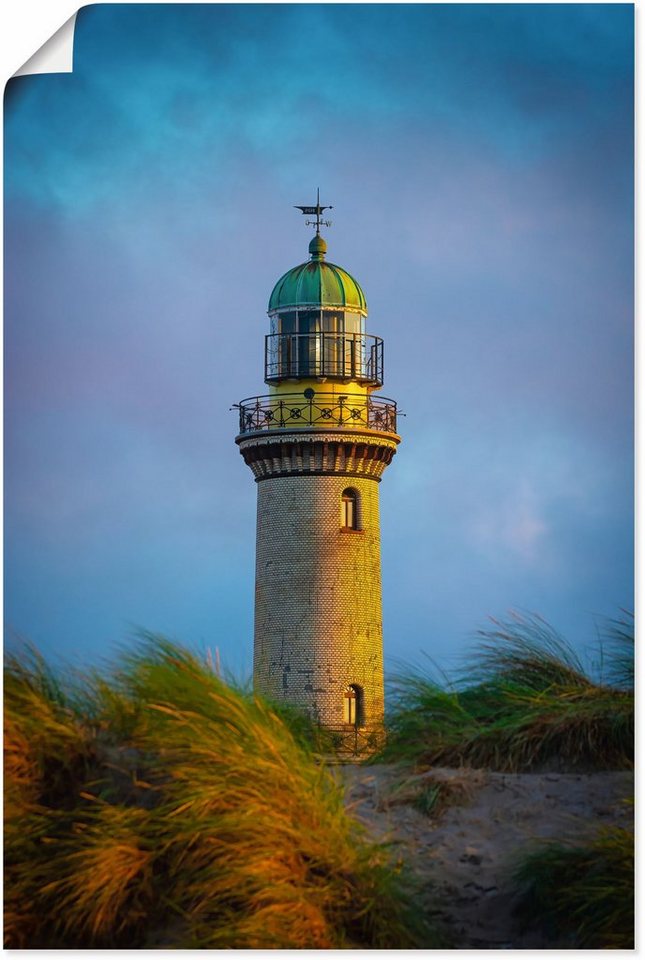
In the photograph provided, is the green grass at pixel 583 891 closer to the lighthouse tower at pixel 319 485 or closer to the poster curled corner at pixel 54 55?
the poster curled corner at pixel 54 55

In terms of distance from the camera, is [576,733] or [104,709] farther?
[576,733]

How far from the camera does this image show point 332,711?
33.9 metres

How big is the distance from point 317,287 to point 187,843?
24630 mm

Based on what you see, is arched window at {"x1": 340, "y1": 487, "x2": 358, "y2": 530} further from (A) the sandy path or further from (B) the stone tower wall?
(A) the sandy path

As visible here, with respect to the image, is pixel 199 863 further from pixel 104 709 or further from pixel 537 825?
pixel 537 825

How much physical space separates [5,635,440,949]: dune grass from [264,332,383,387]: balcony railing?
→ 76.7 feet

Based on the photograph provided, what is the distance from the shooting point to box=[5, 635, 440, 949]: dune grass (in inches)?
422

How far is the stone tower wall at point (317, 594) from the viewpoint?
34.2m

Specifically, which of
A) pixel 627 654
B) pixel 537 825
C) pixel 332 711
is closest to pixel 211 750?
pixel 537 825

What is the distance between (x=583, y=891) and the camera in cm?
1108

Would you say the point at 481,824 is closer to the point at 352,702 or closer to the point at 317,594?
the point at 352,702

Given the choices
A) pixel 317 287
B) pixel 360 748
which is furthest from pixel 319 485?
pixel 360 748

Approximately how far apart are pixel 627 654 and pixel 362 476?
22.2 metres

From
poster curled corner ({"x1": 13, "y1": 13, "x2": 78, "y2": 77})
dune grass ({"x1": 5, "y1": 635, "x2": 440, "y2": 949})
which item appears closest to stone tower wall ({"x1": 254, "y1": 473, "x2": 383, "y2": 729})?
dune grass ({"x1": 5, "y1": 635, "x2": 440, "y2": 949})
